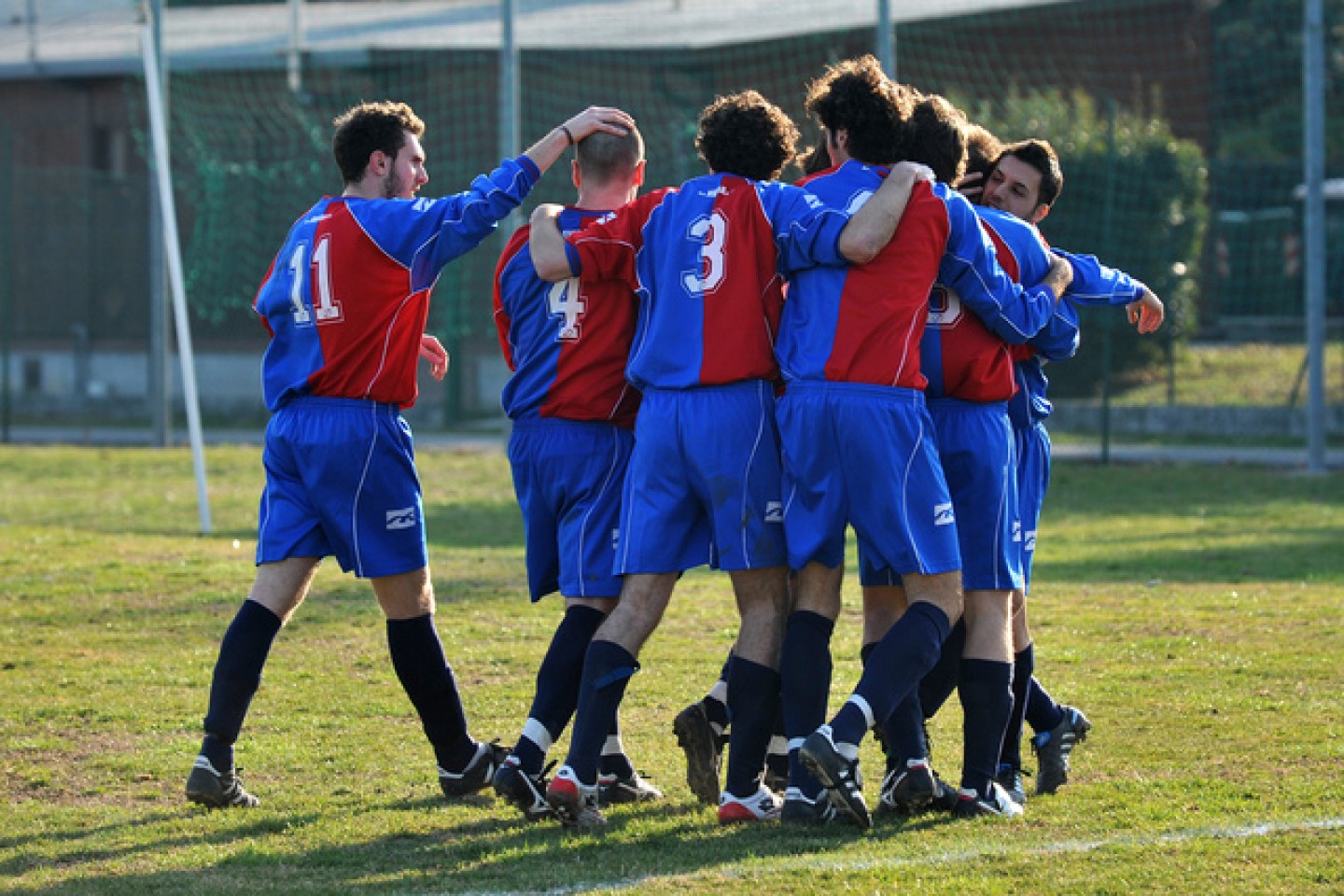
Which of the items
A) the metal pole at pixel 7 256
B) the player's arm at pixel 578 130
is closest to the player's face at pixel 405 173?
the player's arm at pixel 578 130

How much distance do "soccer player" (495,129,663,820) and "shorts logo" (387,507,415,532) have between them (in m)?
0.36

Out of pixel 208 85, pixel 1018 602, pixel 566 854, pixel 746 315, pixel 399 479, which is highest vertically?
pixel 208 85

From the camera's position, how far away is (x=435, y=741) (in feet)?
18.2

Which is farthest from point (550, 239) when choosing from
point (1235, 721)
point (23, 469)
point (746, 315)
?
point (23, 469)

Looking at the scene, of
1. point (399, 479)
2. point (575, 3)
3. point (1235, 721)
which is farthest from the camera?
point (575, 3)

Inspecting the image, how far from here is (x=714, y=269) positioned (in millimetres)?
5156

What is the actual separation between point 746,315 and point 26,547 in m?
7.48

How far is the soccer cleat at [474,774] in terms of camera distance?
18.1 ft

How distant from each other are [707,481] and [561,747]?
154cm

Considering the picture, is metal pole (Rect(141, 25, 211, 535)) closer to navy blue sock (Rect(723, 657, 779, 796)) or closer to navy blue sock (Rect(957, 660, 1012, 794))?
navy blue sock (Rect(723, 657, 779, 796))

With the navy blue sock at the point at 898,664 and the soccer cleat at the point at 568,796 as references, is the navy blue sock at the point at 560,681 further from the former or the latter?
the navy blue sock at the point at 898,664

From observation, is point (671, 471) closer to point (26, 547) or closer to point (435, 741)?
point (435, 741)

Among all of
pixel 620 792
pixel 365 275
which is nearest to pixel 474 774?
pixel 620 792

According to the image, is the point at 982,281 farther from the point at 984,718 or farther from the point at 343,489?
the point at 343,489
